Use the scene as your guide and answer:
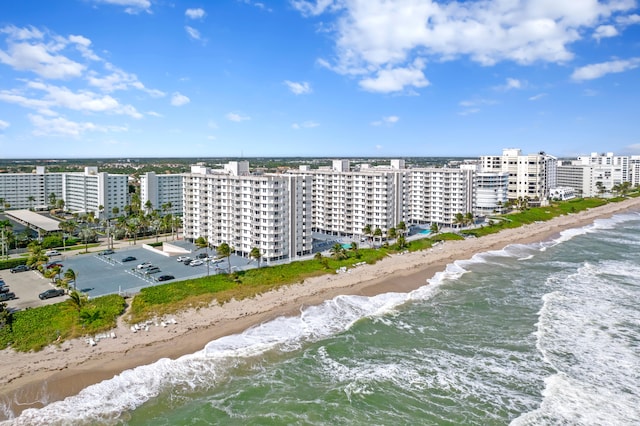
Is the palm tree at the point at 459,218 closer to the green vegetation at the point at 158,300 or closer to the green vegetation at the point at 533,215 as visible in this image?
the green vegetation at the point at 533,215

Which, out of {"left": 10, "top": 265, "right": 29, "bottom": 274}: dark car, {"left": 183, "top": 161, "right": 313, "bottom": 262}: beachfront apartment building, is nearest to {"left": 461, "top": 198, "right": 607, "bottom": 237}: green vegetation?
{"left": 183, "top": 161, "right": 313, "bottom": 262}: beachfront apartment building

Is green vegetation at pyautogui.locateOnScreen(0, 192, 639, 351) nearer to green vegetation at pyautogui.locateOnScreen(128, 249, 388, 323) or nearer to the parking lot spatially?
green vegetation at pyautogui.locateOnScreen(128, 249, 388, 323)

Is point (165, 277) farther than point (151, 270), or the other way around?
point (151, 270)

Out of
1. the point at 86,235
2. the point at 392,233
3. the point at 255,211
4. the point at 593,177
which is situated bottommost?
the point at 86,235

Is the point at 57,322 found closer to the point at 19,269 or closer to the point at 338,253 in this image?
the point at 19,269

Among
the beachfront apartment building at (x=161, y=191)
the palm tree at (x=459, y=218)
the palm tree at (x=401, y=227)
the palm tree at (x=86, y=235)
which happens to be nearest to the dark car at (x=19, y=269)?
the palm tree at (x=86, y=235)

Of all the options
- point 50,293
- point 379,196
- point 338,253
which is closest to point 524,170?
point 379,196
